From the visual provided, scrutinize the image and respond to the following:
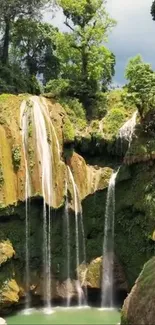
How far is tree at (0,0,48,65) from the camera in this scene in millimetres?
29672

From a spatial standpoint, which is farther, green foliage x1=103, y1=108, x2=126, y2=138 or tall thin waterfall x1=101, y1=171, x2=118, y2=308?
green foliage x1=103, y1=108, x2=126, y2=138

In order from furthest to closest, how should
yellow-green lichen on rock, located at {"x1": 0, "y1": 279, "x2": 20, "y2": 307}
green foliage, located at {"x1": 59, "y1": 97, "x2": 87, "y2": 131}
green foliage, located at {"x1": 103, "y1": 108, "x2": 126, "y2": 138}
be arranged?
green foliage, located at {"x1": 59, "y1": 97, "x2": 87, "y2": 131} → green foliage, located at {"x1": 103, "y1": 108, "x2": 126, "y2": 138} → yellow-green lichen on rock, located at {"x1": 0, "y1": 279, "x2": 20, "y2": 307}

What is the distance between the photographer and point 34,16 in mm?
31688

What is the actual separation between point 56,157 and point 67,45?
10.4 meters

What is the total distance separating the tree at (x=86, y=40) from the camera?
2864cm

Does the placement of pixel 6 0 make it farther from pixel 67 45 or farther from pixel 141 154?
pixel 141 154

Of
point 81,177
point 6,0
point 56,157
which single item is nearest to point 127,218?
point 81,177

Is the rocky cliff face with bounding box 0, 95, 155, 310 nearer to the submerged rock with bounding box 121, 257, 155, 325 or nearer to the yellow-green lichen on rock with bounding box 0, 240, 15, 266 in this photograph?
the yellow-green lichen on rock with bounding box 0, 240, 15, 266

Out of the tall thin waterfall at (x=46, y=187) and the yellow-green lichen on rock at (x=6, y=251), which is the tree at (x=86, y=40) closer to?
the tall thin waterfall at (x=46, y=187)

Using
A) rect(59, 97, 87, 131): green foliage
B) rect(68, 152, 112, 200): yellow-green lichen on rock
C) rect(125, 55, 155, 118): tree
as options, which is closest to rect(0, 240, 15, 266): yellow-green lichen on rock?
A: rect(68, 152, 112, 200): yellow-green lichen on rock

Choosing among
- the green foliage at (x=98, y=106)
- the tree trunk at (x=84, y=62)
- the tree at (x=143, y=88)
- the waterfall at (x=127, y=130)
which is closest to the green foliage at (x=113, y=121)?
the waterfall at (x=127, y=130)

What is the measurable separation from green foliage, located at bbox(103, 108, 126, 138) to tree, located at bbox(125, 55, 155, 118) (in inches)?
59.5

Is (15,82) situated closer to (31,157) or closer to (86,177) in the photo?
(31,157)

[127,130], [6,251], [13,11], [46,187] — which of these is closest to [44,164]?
[46,187]
